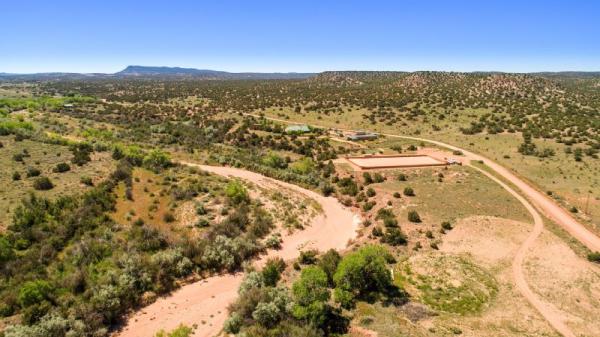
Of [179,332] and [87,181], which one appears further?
[87,181]

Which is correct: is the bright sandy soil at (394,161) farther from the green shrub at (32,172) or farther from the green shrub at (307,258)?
the green shrub at (32,172)

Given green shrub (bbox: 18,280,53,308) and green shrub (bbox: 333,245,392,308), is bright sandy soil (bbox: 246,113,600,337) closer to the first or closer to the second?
green shrub (bbox: 333,245,392,308)

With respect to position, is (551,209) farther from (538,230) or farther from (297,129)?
(297,129)

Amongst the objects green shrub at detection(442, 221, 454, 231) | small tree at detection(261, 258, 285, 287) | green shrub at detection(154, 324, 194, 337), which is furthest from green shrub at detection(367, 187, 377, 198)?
green shrub at detection(154, 324, 194, 337)

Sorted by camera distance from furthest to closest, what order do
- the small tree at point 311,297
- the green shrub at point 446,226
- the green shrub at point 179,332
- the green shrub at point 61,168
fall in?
1. the green shrub at point 61,168
2. the green shrub at point 446,226
3. the small tree at point 311,297
4. the green shrub at point 179,332

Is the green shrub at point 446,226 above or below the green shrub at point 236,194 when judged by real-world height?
below

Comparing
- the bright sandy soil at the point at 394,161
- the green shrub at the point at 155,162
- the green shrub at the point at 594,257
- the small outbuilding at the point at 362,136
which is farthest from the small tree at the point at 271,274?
the small outbuilding at the point at 362,136

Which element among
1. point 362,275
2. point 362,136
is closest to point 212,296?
point 362,275
